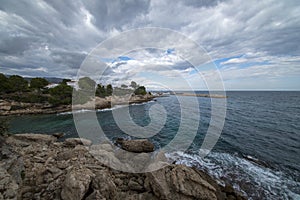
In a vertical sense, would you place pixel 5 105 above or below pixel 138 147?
above

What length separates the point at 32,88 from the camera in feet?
107

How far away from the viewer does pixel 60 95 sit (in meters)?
30.7

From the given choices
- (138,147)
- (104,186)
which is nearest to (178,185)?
(104,186)

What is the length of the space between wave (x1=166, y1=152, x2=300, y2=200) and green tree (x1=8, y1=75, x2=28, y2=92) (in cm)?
3973

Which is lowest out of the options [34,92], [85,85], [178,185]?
[178,185]

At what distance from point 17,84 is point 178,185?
42.7 m

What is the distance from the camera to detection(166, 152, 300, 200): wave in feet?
20.6

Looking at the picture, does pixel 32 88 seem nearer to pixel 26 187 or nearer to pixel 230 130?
pixel 26 187

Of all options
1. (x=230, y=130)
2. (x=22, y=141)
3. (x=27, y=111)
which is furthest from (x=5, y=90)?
(x=230, y=130)

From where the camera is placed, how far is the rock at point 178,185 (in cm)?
469

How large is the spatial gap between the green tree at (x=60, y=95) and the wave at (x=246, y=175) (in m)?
30.7

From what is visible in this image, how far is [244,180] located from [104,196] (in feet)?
→ 24.6

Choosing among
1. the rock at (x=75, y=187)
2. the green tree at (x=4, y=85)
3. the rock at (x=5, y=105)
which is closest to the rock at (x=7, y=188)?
the rock at (x=75, y=187)

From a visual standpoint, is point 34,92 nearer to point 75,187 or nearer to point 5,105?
point 5,105
